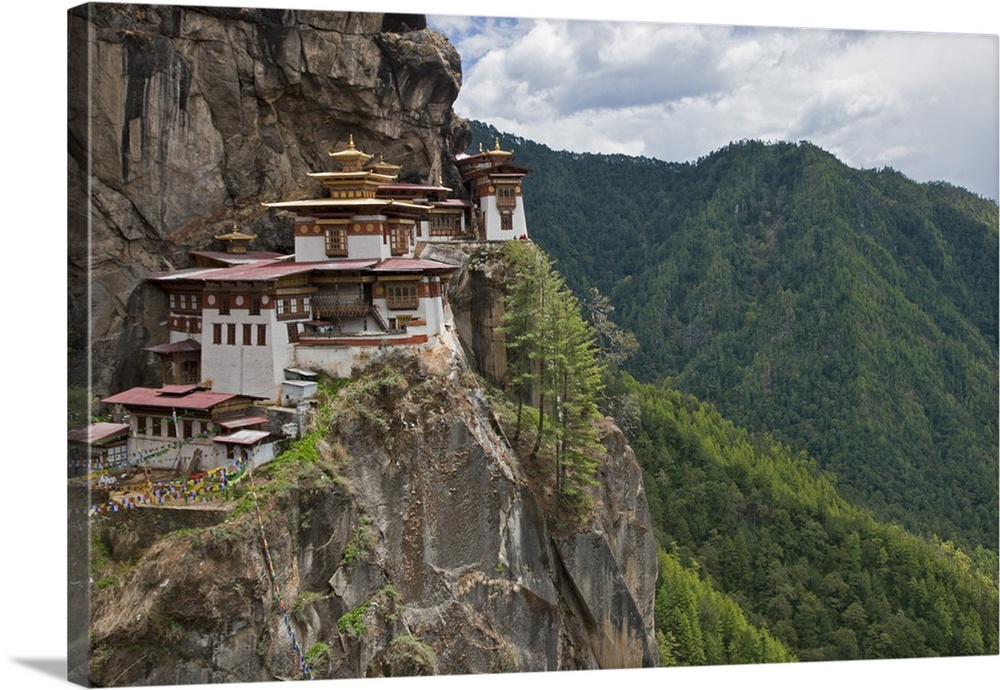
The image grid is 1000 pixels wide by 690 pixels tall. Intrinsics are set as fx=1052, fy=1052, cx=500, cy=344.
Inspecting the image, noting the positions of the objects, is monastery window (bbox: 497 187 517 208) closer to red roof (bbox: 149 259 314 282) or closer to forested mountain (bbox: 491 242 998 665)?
forested mountain (bbox: 491 242 998 665)

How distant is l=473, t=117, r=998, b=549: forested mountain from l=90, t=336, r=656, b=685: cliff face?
33.0 meters

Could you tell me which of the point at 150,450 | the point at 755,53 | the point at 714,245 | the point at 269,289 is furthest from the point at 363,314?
the point at 714,245

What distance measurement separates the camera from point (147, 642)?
1759 centimetres

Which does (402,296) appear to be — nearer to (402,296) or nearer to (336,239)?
(402,296)

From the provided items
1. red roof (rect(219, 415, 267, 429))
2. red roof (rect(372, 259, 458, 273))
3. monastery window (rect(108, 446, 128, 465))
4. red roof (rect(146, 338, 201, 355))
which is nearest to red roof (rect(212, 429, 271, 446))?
red roof (rect(219, 415, 267, 429))

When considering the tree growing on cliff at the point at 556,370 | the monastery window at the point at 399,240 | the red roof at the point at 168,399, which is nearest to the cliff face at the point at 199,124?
the red roof at the point at 168,399

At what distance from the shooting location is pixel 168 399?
21.3 metres

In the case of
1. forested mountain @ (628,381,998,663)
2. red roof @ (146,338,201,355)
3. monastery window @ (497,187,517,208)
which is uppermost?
monastery window @ (497,187,517,208)

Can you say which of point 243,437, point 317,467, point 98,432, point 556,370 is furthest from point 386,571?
point 556,370

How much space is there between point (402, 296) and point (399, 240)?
103 inches

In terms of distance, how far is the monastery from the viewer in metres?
21.2

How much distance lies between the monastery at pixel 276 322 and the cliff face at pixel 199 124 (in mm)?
1007

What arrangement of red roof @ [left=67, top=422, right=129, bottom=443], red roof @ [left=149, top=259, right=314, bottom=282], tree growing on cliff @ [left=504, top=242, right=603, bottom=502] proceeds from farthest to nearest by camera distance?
tree growing on cliff @ [left=504, top=242, right=603, bottom=502] → red roof @ [left=149, top=259, right=314, bottom=282] → red roof @ [left=67, top=422, right=129, bottom=443]

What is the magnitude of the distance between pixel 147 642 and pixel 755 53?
784 inches
